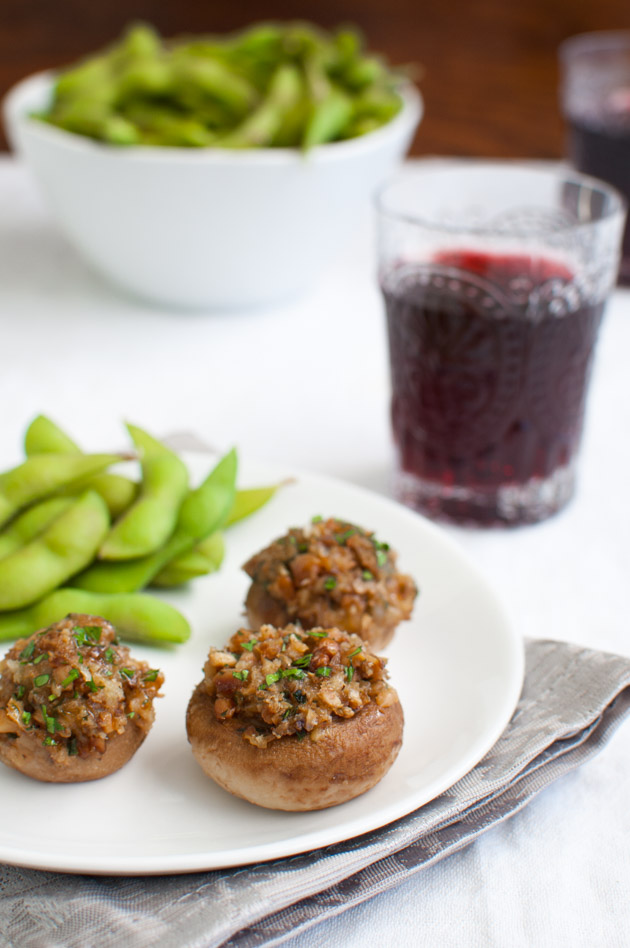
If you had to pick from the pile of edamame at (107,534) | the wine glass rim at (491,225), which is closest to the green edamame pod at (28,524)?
the pile of edamame at (107,534)

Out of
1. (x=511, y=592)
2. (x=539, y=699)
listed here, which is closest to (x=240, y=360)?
(x=511, y=592)

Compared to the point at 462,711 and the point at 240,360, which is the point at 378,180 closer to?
the point at 240,360

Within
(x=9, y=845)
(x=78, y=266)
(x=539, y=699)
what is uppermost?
(x=9, y=845)

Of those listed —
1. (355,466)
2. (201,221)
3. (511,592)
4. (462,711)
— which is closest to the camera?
(462,711)

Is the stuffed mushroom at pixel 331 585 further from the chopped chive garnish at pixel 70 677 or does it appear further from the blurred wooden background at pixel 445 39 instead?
the blurred wooden background at pixel 445 39

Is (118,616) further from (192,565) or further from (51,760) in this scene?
(51,760)

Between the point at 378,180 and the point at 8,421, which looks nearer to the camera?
the point at 8,421
